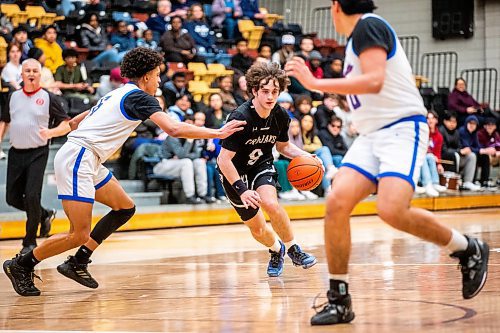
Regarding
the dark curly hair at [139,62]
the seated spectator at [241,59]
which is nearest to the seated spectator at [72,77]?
the seated spectator at [241,59]

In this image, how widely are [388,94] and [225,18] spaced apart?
1512cm

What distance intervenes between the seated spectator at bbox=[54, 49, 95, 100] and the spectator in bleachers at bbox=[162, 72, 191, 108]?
4.54 ft

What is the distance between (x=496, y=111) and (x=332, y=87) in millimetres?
16576

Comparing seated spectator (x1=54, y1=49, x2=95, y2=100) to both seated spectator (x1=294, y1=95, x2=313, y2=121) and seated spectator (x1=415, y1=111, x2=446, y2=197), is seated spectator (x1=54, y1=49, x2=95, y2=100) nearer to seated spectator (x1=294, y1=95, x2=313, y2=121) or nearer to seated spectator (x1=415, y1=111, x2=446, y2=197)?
seated spectator (x1=294, y1=95, x2=313, y2=121)

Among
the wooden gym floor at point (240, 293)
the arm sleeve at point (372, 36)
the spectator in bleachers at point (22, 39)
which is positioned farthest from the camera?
the spectator in bleachers at point (22, 39)

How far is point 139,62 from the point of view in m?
6.86

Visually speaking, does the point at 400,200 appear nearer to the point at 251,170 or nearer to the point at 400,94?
the point at 400,94

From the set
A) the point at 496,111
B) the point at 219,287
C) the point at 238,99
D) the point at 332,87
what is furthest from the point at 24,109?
the point at 496,111

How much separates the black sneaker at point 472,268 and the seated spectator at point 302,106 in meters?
10.8

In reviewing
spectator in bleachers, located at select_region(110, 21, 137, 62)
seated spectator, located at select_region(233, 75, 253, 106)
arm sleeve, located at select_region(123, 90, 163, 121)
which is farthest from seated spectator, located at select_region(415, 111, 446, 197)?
arm sleeve, located at select_region(123, 90, 163, 121)

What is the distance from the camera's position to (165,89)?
1594 centimetres

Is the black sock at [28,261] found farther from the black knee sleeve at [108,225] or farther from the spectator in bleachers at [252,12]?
the spectator in bleachers at [252,12]

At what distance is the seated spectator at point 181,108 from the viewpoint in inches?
587

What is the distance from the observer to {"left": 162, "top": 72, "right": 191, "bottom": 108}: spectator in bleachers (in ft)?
52.2
